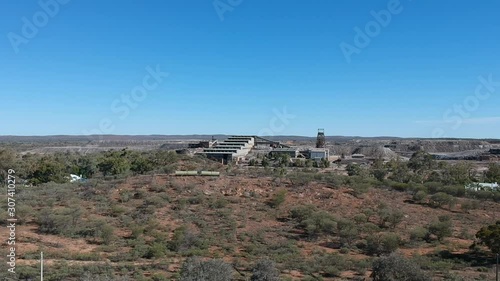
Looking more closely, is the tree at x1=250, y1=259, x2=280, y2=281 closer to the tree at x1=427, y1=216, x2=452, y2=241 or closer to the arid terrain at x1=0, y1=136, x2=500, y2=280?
the arid terrain at x1=0, y1=136, x2=500, y2=280

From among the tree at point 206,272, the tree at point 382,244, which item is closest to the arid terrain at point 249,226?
the tree at point 382,244

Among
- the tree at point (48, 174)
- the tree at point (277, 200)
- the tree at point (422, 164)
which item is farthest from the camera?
the tree at point (422, 164)

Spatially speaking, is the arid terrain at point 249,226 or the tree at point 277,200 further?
the tree at point 277,200

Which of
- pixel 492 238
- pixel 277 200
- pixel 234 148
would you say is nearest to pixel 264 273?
pixel 492 238

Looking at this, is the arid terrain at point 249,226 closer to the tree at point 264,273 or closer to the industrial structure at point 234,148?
the tree at point 264,273

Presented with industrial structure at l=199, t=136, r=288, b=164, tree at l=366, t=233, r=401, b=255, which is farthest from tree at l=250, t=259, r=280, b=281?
industrial structure at l=199, t=136, r=288, b=164

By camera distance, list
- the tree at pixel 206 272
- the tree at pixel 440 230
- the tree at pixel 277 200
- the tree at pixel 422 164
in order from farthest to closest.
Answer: the tree at pixel 422 164 < the tree at pixel 277 200 < the tree at pixel 440 230 < the tree at pixel 206 272

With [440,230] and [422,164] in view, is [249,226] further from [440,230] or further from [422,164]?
[422,164]
